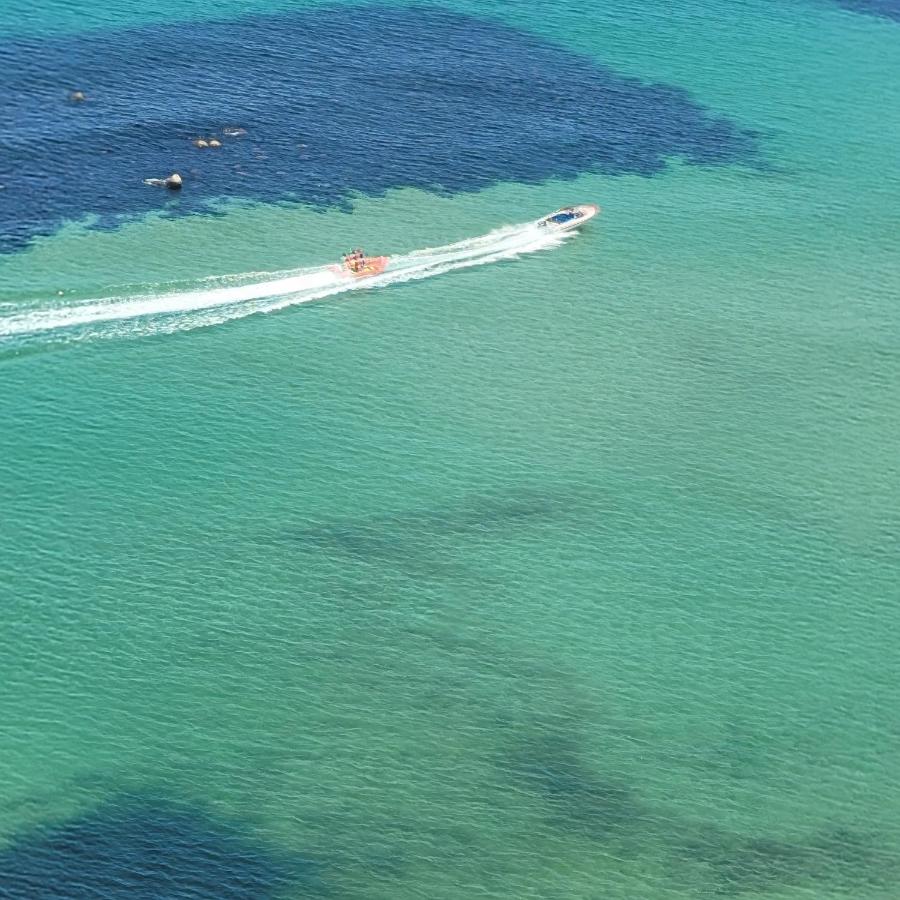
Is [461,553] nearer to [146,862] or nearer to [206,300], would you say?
[146,862]

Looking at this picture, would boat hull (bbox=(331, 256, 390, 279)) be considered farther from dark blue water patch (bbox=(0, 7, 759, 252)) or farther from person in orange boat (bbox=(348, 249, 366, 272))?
dark blue water patch (bbox=(0, 7, 759, 252))

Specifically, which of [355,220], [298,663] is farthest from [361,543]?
[355,220]

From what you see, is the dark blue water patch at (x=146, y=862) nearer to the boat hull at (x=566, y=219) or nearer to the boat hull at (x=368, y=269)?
the boat hull at (x=368, y=269)

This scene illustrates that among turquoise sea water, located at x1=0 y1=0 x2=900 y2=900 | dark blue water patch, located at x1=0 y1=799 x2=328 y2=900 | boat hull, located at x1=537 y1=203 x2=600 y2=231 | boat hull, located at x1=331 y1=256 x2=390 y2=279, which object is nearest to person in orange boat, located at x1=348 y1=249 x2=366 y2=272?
boat hull, located at x1=331 y1=256 x2=390 y2=279

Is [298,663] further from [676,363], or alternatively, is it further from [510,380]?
[676,363]

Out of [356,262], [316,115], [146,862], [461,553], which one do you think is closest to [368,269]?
[356,262]
